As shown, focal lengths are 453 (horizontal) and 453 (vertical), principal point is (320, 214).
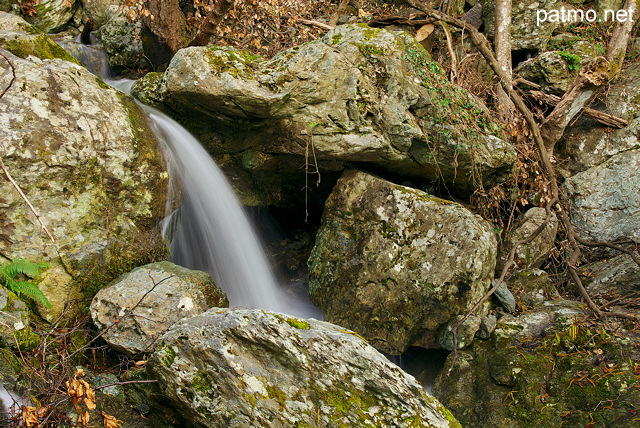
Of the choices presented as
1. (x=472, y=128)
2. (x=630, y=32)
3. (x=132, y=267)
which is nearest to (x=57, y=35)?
(x=132, y=267)

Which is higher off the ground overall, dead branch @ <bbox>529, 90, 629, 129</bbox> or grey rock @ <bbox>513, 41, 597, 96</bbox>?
grey rock @ <bbox>513, 41, 597, 96</bbox>

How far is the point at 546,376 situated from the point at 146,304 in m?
3.66

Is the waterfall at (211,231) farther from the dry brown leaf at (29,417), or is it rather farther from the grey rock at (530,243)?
the grey rock at (530,243)

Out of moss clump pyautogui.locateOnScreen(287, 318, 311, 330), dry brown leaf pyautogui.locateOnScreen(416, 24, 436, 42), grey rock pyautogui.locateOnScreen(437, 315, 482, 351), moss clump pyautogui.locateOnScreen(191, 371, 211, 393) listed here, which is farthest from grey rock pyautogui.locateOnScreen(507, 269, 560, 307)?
dry brown leaf pyautogui.locateOnScreen(416, 24, 436, 42)

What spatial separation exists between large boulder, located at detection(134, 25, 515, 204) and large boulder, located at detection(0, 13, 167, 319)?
824 mm

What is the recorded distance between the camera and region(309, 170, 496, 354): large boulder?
4.82 metres

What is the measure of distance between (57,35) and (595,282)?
951cm

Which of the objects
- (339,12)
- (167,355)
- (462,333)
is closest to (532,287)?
(462,333)

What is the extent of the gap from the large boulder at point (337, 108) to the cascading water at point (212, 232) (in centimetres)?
36

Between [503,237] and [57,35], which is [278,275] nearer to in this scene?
[503,237]

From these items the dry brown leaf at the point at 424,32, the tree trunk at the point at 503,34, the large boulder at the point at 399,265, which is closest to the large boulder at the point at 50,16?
the dry brown leaf at the point at 424,32

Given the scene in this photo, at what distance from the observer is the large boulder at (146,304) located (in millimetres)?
3887

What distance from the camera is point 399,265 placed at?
4.93 m

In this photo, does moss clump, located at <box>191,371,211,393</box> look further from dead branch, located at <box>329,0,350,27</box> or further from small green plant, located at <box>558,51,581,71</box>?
small green plant, located at <box>558,51,581,71</box>
